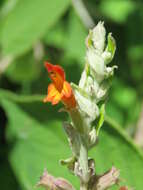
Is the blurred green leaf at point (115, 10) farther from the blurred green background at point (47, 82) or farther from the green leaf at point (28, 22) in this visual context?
the green leaf at point (28, 22)

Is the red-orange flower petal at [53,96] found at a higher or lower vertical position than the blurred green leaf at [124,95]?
higher

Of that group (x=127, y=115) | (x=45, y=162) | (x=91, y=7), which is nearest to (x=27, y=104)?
(x=45, y=162)

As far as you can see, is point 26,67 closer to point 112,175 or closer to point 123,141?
point 123,141

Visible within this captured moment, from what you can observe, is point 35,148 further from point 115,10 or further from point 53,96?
point 115,10

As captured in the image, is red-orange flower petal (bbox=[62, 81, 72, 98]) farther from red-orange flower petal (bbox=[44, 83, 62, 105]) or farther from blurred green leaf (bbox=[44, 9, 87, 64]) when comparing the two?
blurred green leaf (bbox=[44, 9, 87, 64])

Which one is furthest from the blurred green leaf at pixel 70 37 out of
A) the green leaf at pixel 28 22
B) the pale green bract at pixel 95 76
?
the pale green bract at pixel 95 76

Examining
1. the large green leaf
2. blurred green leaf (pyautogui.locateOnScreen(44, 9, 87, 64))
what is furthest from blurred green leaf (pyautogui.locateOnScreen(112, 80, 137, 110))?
the large green leaf
